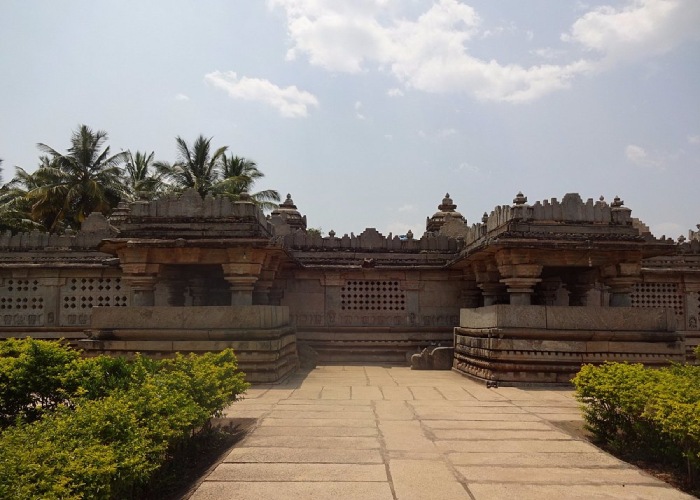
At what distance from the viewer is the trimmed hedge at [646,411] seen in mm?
4492

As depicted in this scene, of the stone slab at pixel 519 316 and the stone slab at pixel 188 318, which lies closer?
the stone slab at pixel 519 316

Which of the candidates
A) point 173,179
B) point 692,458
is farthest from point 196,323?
point 173,179

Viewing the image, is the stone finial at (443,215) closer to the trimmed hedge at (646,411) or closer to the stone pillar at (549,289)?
the stone pillar at (549,289)

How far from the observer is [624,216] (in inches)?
418

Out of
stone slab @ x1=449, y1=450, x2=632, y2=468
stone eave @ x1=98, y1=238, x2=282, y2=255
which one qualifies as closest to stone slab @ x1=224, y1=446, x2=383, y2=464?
stone slab @ x1=449, y1=450, x2=632, y2=468

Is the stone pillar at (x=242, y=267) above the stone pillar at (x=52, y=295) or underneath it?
above

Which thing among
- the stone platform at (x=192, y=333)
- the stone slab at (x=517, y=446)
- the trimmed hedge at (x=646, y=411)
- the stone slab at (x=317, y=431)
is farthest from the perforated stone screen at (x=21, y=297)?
the trimmed hedge at (x=646, y=411)

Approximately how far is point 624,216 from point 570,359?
9.88 feet

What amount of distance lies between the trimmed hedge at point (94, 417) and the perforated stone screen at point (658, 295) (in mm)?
12989

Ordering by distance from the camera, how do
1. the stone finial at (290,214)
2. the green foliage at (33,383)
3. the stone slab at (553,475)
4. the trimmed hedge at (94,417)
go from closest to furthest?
the trimmed hedge at (94,417)
the stone slab at (553,475)
the green foliage at (33,383)
the stone finial at (290,214)

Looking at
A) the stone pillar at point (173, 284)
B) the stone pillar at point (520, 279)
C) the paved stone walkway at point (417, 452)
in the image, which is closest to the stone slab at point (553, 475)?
the paved stone walkway at point (417, 452)

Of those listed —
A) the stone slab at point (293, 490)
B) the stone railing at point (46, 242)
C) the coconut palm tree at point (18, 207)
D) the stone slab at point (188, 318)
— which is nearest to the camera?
the stone slab at point (293, 490)

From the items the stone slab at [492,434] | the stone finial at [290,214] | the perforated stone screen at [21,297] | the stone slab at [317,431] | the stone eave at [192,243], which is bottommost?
the stone slab at [492,434]

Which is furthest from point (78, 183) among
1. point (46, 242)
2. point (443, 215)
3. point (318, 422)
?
point (318, 422)
